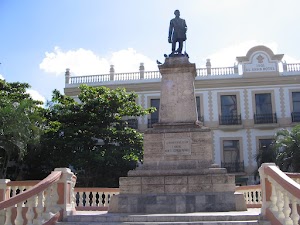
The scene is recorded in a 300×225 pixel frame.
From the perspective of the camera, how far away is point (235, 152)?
91.5ft

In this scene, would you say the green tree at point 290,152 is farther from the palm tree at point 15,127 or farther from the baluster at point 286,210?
the baluster at point 286,210

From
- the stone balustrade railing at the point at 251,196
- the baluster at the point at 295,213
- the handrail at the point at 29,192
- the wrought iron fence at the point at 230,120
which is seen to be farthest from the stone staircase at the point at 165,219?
the wrought iron fence at the point at 230,120

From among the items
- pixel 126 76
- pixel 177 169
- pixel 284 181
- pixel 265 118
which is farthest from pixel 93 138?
pixel 284 181

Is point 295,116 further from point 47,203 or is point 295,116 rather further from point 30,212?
point 30,212

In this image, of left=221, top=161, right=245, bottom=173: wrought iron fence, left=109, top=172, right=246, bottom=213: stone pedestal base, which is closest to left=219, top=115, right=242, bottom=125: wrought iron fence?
left=221, top=161, right=245, bottom=173: wrought iron fence

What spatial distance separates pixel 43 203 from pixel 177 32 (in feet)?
Answer: 21.7

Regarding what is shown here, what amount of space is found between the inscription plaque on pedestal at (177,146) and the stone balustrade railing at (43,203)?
2.87 meters

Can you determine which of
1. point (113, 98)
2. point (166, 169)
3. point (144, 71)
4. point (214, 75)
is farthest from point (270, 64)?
point (166, 169)

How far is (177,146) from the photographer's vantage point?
1124cm

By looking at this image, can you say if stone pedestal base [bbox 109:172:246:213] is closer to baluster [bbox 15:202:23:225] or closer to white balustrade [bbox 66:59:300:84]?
baluster [bbox 15:202:23:225]

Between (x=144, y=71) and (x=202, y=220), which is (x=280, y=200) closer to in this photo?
(x=202, y=220)

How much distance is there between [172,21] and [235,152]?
16790 millimetres

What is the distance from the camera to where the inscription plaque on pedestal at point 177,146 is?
1118 cm

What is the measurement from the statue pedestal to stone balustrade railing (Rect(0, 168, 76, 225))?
179 centimetres
